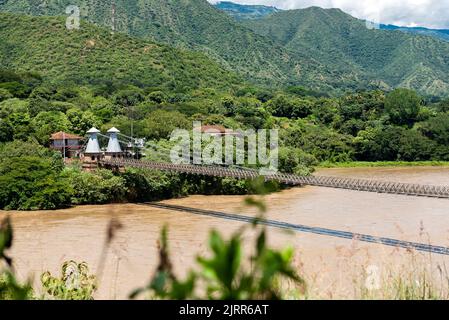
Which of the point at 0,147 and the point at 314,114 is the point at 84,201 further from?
the point at 314,114

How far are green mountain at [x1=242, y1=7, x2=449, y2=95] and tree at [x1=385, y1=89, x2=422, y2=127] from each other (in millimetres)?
56701

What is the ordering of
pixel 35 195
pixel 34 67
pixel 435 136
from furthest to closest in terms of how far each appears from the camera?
pixel 34 67 → pixel 435 136 → pixel 35 195

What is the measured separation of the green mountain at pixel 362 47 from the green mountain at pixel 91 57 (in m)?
54.5

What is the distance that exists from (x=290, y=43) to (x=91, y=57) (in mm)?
77763

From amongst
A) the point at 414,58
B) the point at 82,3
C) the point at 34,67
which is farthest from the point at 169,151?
the point at 414,58

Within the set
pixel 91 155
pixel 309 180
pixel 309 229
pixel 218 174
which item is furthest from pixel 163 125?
pixel 309 229

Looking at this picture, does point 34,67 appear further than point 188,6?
No

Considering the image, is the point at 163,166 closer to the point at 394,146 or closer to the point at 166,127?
the point at 166,127

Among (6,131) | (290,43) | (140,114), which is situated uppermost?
(290,43)

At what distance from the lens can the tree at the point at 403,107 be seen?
39312 mm

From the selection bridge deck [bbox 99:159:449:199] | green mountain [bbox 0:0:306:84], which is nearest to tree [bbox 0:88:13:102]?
bridge deck [bbox 99:159:449:199]

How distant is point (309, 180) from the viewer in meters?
15.2
